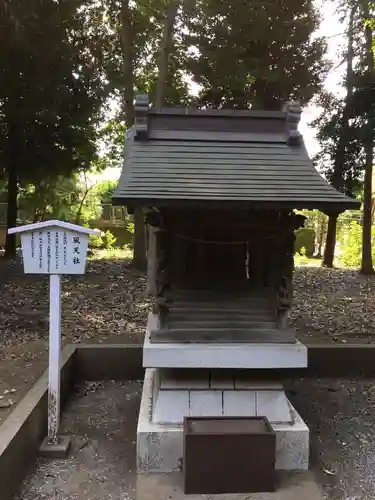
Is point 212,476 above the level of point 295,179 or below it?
below

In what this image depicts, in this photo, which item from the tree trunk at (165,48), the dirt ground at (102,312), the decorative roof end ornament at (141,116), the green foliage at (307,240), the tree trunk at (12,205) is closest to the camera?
the decorative roof end ornament at (141,116)

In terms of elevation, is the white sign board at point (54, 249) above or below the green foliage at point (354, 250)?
above

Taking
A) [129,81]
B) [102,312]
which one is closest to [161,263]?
[102,312]

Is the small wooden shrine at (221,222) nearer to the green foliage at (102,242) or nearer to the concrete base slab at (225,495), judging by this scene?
the concrete base slab at (225,495)

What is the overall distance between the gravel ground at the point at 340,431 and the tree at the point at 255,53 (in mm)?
6849

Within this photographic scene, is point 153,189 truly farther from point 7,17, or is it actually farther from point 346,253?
point 346,253

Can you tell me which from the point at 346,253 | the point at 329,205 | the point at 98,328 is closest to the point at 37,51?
the point at 98,328

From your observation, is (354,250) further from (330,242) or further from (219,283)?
Result: (219,283)

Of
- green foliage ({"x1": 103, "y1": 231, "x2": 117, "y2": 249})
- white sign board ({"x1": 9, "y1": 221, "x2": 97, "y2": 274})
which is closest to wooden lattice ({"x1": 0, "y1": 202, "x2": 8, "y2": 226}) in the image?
green foliage ({"x1": 103, "y1": 231, "x2": 117, "y2": 249})

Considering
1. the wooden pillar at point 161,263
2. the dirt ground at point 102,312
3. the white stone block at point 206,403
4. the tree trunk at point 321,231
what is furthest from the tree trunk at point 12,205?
the tree trunk at point 321,231

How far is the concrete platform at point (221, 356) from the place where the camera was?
12.4ft

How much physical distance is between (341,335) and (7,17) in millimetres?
7546

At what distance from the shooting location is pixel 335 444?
4.28 meters

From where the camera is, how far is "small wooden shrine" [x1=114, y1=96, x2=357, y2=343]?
3736 millimetres
